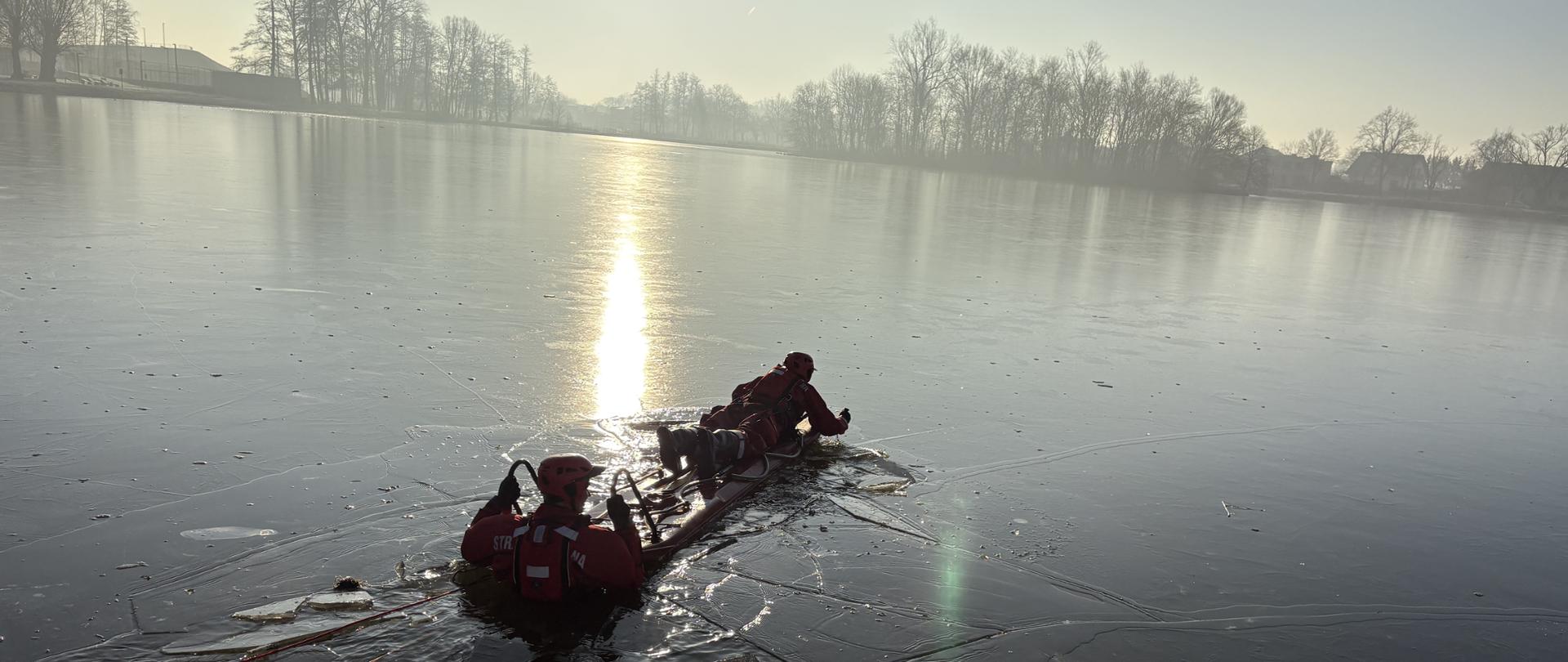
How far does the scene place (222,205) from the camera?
1443 cm

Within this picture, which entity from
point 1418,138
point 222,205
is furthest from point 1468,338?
point 1418,138

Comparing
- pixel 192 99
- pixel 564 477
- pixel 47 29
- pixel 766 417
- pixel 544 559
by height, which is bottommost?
pixel 544 559

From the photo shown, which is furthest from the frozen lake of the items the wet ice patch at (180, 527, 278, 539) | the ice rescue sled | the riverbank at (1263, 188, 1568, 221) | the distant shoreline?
the riverbank at (1263, 188, 1568, 221)

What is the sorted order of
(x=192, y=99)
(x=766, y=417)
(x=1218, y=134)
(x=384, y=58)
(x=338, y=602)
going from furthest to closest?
(x=384, y=58) → (x=1218, y=134) → (x=192, y=99) → (x=766, y=417) → (x=338, y=602)

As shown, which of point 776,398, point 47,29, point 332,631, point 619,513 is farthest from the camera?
point 47,29

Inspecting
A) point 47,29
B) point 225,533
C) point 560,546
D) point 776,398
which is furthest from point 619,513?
point 47,29

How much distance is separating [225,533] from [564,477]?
70.3 inches

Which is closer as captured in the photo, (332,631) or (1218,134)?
(332,631)

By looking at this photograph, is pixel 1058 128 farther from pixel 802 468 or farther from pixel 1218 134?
pixel 802 468

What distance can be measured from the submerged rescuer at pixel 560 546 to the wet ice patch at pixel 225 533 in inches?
44.7

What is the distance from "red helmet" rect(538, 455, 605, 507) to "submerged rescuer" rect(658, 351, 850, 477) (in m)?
1.34

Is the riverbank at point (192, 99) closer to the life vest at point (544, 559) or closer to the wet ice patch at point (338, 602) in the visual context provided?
the wet ice patch at point (338, 602)

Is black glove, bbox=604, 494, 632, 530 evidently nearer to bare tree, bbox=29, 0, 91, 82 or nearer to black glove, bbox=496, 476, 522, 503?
black glove, bbox=496, 476, 522, 503

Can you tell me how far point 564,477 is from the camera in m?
3.87
